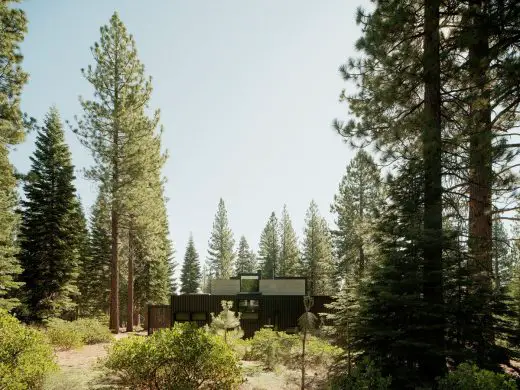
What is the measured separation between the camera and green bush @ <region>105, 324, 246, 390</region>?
6.91 meters

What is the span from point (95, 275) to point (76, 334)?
19902mm

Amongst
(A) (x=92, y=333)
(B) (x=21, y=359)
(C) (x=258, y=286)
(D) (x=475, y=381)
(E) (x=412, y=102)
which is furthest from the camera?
(C) (x=258, y=286)

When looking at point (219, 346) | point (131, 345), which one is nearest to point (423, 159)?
point (219, 346)

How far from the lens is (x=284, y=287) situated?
22.3 metres

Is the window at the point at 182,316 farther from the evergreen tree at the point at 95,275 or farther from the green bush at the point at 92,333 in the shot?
the evergreen tree at the point at 95,275

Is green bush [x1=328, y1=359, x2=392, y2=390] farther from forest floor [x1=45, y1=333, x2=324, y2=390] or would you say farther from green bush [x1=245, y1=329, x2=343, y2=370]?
green bush [x1=245, y1=329, x2=343, y2=370]

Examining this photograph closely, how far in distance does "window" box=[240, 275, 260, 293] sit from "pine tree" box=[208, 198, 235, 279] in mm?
25214

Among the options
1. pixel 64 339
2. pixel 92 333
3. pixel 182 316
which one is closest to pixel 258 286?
pixel 182 316

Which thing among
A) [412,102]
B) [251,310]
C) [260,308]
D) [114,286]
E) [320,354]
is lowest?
[251,310]

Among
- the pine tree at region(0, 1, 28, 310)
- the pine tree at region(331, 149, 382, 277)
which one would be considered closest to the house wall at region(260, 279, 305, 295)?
the pine tree at region(331, 149, 382, 277)

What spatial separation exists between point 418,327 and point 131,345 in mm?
5375

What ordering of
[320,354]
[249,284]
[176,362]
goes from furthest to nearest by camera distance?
[249,284], [320,354], [176,362]

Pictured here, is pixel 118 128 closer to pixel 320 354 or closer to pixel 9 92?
pixel 9 92

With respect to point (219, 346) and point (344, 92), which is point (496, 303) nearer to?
point (219, 346)
